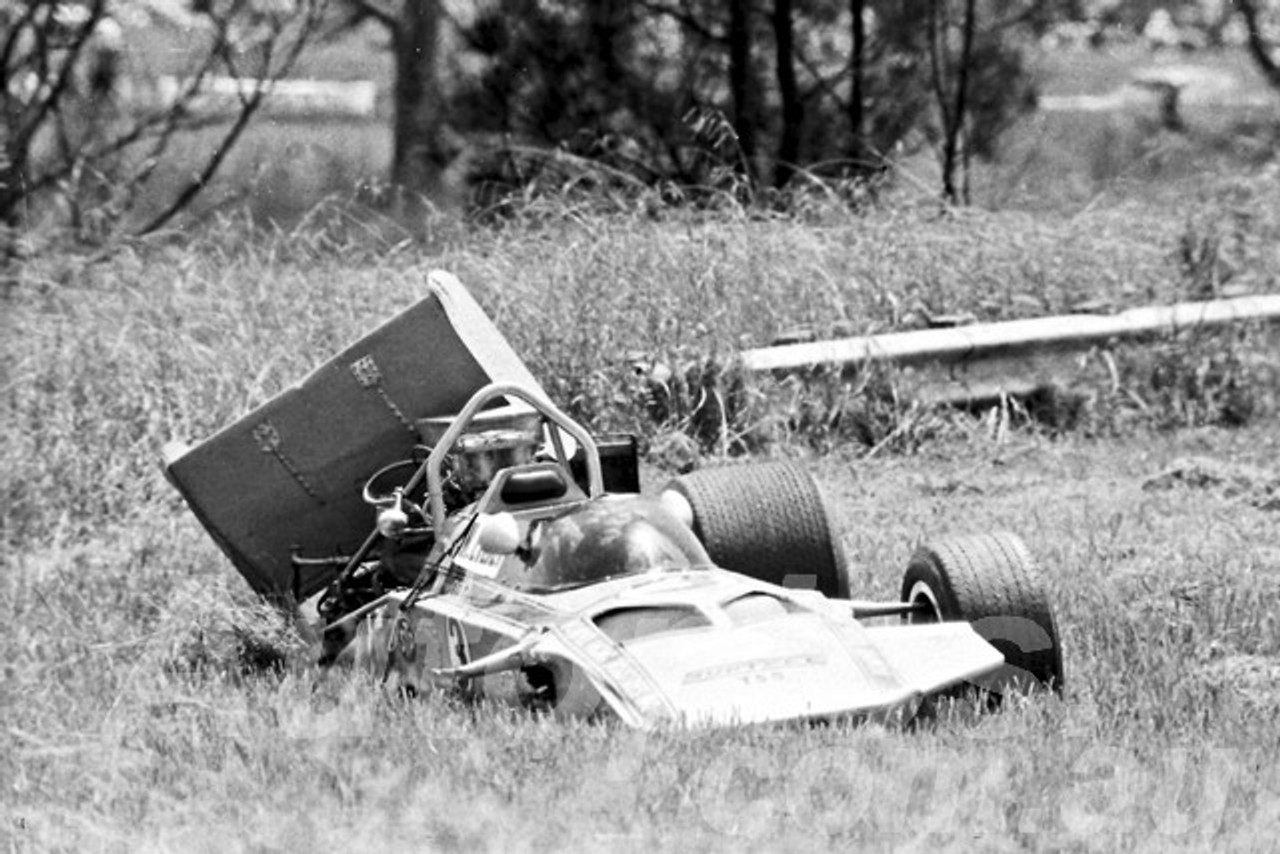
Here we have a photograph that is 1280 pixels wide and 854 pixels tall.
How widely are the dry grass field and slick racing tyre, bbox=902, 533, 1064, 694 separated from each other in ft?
0.64

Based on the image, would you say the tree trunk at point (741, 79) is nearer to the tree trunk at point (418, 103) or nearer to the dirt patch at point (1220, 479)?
the tree trunk at point (418, 103)

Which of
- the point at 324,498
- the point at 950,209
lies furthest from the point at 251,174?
the point at 324,498

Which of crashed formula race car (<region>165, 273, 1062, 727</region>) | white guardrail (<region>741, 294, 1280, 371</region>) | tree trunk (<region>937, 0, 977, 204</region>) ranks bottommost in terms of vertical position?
white guardrail (<region>741, 294, 1280, 371</region>)

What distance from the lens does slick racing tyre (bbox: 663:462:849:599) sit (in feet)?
25.3

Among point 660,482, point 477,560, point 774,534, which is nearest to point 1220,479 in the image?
point 660,482

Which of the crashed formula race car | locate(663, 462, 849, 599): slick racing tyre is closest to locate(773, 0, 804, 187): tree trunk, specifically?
the crashed formula race car

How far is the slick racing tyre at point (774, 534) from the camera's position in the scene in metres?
7.71

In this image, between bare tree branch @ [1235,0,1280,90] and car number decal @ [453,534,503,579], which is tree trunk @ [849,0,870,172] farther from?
car number decal @ [453,534,503,579]

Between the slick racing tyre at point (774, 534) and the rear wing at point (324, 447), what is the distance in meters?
0.98

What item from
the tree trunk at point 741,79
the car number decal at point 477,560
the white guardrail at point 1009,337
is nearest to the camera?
the car number decal at point 477,560

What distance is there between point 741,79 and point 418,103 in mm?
2186

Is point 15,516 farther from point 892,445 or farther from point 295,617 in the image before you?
point 892,445

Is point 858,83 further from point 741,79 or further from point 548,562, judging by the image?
point 548,562

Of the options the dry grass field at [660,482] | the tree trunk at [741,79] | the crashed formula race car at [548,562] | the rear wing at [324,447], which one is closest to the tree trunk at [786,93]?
the tree trunk at [741,79]
